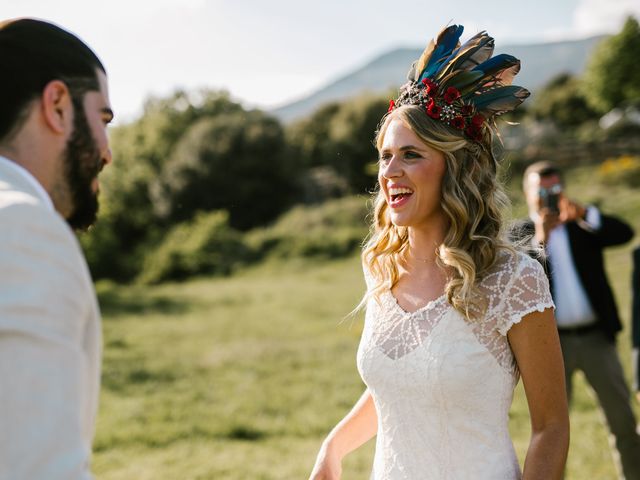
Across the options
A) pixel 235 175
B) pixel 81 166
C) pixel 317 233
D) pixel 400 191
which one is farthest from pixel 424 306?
pixel 235 175

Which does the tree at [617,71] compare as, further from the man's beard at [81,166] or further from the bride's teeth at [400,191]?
the man's beard at [81,166]

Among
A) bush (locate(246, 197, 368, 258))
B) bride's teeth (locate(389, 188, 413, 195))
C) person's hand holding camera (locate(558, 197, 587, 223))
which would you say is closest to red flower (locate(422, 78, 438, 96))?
bride's teeth (locate(389, 188, 413, 195))

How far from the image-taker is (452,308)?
8.24ft

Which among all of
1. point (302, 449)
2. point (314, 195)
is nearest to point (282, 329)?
point (302, 449)

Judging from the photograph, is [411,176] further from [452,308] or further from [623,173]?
[623,173]

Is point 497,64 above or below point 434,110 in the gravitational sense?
above

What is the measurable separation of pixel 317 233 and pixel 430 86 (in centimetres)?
2242

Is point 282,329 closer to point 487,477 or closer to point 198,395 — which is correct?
point 198,395

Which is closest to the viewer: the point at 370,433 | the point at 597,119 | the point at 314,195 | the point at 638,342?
the point at 370,433

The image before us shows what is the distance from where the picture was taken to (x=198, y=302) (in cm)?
1805

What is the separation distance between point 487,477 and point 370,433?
630 mm

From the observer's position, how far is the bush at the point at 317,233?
24219mm

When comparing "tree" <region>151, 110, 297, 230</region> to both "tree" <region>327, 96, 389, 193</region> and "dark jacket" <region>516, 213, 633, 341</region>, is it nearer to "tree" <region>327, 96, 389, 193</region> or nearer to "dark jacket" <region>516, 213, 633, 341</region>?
"tree" <region>327, 96, 389, 193</region>

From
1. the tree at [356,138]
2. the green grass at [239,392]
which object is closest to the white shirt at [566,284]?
the green grass at [239,392]
